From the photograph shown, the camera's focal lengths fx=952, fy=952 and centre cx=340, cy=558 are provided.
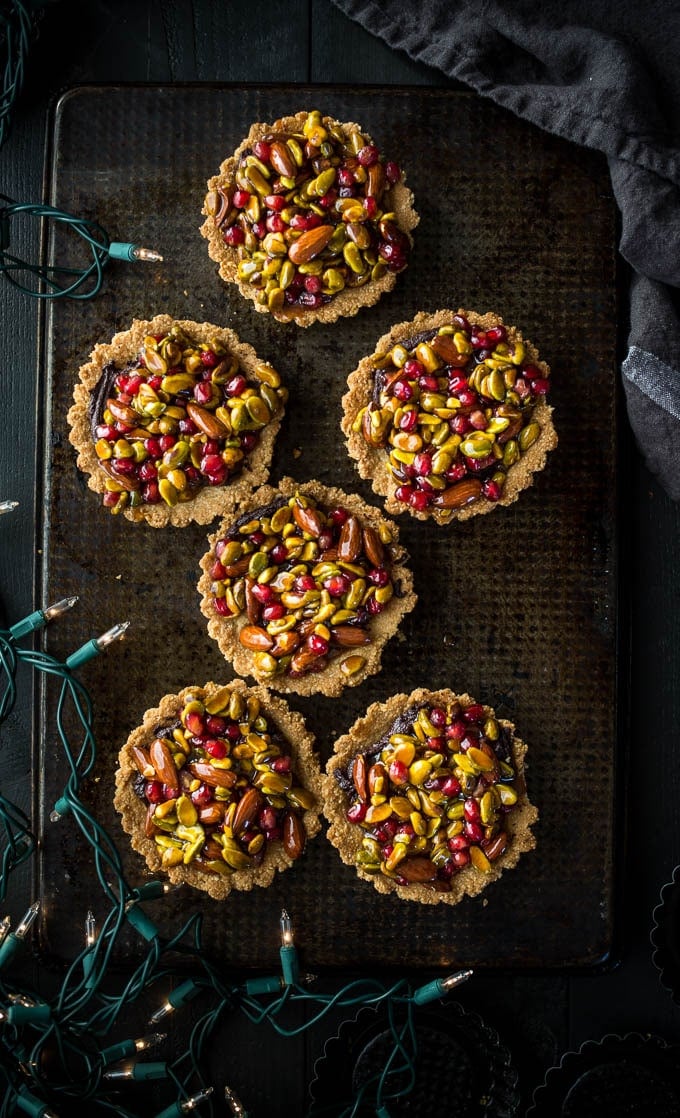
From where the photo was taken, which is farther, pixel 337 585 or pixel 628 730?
pixel 628 730

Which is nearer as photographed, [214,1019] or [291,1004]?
[214,1019]

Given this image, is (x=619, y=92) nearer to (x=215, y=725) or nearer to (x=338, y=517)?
(x=338, y=517)

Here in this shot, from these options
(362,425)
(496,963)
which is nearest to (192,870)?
(496,963)

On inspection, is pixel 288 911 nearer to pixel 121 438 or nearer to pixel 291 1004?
pixel 291 1004

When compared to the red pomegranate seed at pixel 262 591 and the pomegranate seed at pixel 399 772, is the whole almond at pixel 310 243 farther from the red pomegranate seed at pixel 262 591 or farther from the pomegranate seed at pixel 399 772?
the pomegranate seed at pixel 399 772

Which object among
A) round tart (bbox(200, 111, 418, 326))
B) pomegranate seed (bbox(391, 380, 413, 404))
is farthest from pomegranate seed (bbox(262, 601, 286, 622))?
round tart (bbox(200, 111, 418, 326))

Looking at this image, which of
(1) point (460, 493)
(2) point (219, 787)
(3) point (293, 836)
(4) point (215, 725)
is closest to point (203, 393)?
(1) point (460, 493)

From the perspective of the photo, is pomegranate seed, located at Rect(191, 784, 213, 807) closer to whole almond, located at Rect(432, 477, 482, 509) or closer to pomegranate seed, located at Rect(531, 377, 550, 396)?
whole almond, located at Rect(432, 477, 482, 509)

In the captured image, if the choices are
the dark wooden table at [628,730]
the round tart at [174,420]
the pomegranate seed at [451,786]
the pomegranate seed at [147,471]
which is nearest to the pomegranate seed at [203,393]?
the round tart at [174,420]
